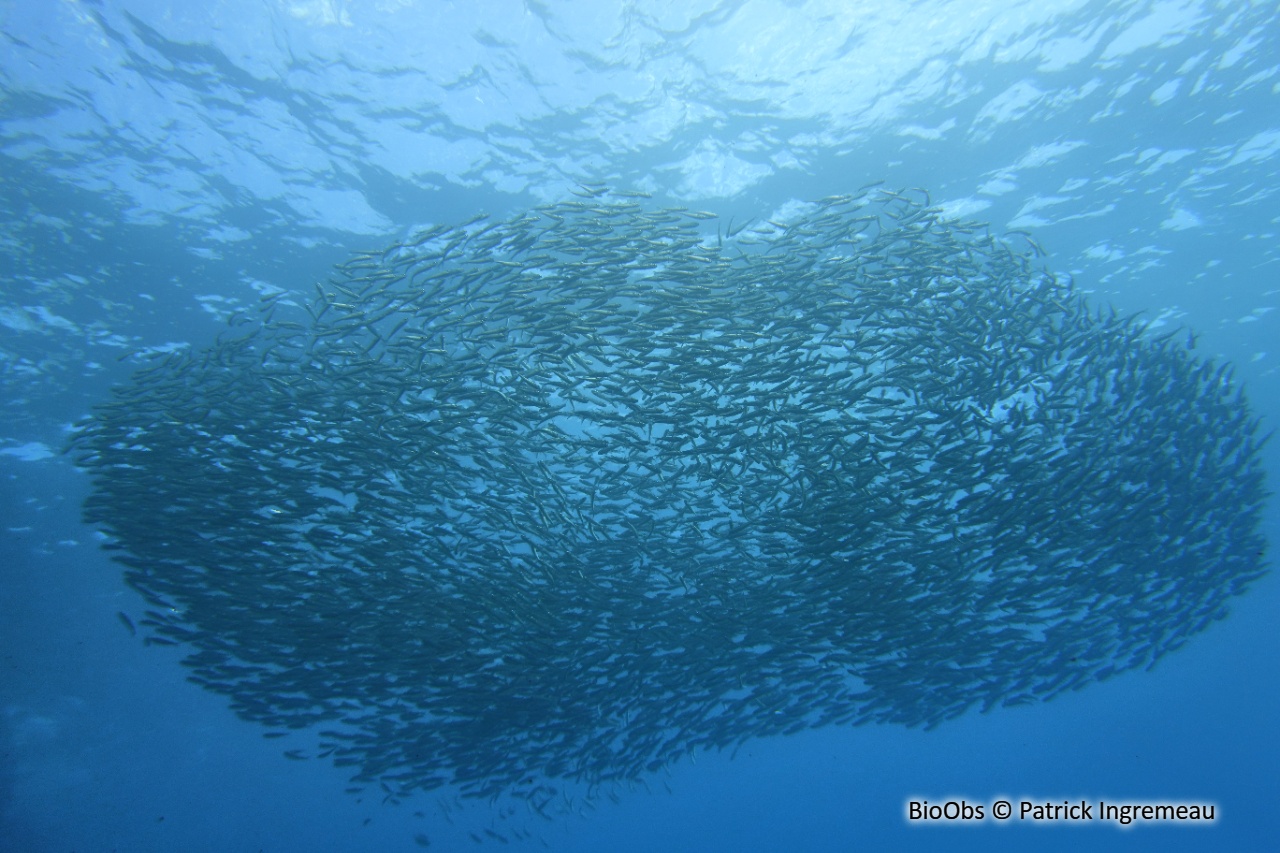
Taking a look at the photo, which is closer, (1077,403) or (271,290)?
(1077,403)

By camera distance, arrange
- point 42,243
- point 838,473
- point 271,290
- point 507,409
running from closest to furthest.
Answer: point 507,409 < point 838,473 < point 42,243 < point 271,290

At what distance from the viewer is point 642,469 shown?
13.4 m

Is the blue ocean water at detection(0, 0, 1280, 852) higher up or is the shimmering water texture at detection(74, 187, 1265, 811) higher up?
the blue ocean water at detection(0, 0, 1280, 852)

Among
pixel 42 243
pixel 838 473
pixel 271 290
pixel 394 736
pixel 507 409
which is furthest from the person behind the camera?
pixel 394 736

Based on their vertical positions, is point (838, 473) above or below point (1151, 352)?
below

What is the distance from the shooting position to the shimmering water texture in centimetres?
1047

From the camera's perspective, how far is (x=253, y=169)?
12273mm

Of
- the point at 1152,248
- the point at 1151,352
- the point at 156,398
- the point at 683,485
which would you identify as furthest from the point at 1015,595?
the point at 156,398

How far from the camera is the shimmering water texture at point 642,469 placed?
1047 centimetres

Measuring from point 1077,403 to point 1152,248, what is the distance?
22.5 feet

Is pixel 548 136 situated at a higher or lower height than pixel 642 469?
higher

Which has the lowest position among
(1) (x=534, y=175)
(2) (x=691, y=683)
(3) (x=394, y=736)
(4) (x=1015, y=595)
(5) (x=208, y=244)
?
(3) (x=394, y=736)

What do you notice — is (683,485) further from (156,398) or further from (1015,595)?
(156,398)

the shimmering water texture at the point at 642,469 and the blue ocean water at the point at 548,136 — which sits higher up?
the blue ocean water at the point at 548,136
